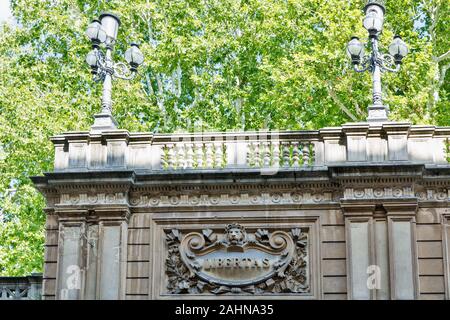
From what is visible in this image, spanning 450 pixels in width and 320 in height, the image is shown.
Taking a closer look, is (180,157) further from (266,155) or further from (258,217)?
(258,217)

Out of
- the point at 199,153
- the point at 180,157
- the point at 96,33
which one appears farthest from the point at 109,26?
the point at 199,153

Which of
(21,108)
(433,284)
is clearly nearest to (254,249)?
(433,284)

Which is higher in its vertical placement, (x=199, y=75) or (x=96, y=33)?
(x=199, y=75)

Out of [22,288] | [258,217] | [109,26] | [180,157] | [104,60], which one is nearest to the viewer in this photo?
[258,217]

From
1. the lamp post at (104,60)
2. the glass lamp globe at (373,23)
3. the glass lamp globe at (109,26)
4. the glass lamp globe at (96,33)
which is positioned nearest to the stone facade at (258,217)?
the lamp post at (104,60)

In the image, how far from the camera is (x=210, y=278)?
55.4 feet

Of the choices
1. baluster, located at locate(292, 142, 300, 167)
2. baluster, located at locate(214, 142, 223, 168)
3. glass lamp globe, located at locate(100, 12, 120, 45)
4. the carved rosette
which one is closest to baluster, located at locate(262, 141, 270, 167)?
baluster, located at locate(292, 142, 300, 167)

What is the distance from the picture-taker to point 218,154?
17.7m

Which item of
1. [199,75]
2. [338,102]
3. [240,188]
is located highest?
[199,75]

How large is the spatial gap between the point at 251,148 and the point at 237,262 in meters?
2.33

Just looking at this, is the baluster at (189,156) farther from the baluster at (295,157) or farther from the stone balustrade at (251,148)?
the baluster at (295,157)

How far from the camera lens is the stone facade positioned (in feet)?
54.4

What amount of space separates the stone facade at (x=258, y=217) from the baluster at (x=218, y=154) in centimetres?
8
